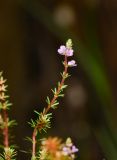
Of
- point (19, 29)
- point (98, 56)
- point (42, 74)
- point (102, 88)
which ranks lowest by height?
point (102, 88)

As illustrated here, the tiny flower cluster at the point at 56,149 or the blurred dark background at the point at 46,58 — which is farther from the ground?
the blurred dark background at the point at 46,58

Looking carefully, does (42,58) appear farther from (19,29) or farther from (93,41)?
(93,41)

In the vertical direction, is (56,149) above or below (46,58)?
below

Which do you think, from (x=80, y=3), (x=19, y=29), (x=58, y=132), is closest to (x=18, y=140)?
(x=58, y=132)

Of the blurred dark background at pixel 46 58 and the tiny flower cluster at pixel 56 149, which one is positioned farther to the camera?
the blurred dark background at pixel 46 58

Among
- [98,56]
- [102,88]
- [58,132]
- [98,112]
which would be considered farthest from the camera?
[58,132]

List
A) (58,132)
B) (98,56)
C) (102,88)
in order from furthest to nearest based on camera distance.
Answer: (58,132), (98,56), (102,88)

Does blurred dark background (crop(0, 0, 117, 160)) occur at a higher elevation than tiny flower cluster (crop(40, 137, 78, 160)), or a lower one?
higher

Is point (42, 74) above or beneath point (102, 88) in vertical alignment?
above

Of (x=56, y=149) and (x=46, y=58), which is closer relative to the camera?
(x=56, y=149)

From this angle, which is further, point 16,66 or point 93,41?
point 16,66

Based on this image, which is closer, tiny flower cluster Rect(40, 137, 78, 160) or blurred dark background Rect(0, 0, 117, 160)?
tiny flower cluster Rect(40, 137, 78, 160)
